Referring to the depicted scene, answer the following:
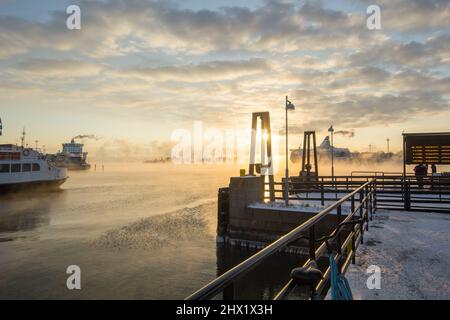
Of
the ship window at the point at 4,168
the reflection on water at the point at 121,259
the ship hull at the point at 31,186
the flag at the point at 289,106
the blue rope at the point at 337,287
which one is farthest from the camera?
the ship hull at the point at 31,186

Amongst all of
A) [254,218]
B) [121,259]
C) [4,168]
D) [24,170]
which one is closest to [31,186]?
[24,170]

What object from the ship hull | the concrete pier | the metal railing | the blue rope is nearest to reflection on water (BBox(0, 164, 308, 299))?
the concrete pier

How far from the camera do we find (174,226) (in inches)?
1103

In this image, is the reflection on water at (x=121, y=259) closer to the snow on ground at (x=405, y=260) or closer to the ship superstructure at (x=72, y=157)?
the snow on ground at (x=405, y=260)

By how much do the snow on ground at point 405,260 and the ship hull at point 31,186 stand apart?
204ft

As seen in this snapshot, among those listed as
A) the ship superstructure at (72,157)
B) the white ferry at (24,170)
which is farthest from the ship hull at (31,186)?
the ship superstructure at (72,157)

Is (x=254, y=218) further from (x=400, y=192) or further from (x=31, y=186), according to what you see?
(x=31, y=186)

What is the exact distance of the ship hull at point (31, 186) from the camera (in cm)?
5559

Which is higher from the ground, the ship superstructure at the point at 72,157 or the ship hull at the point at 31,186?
the ship superstructure at the point at 72,157

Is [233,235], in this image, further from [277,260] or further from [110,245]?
[110,245]

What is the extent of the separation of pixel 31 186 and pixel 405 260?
68612mm
